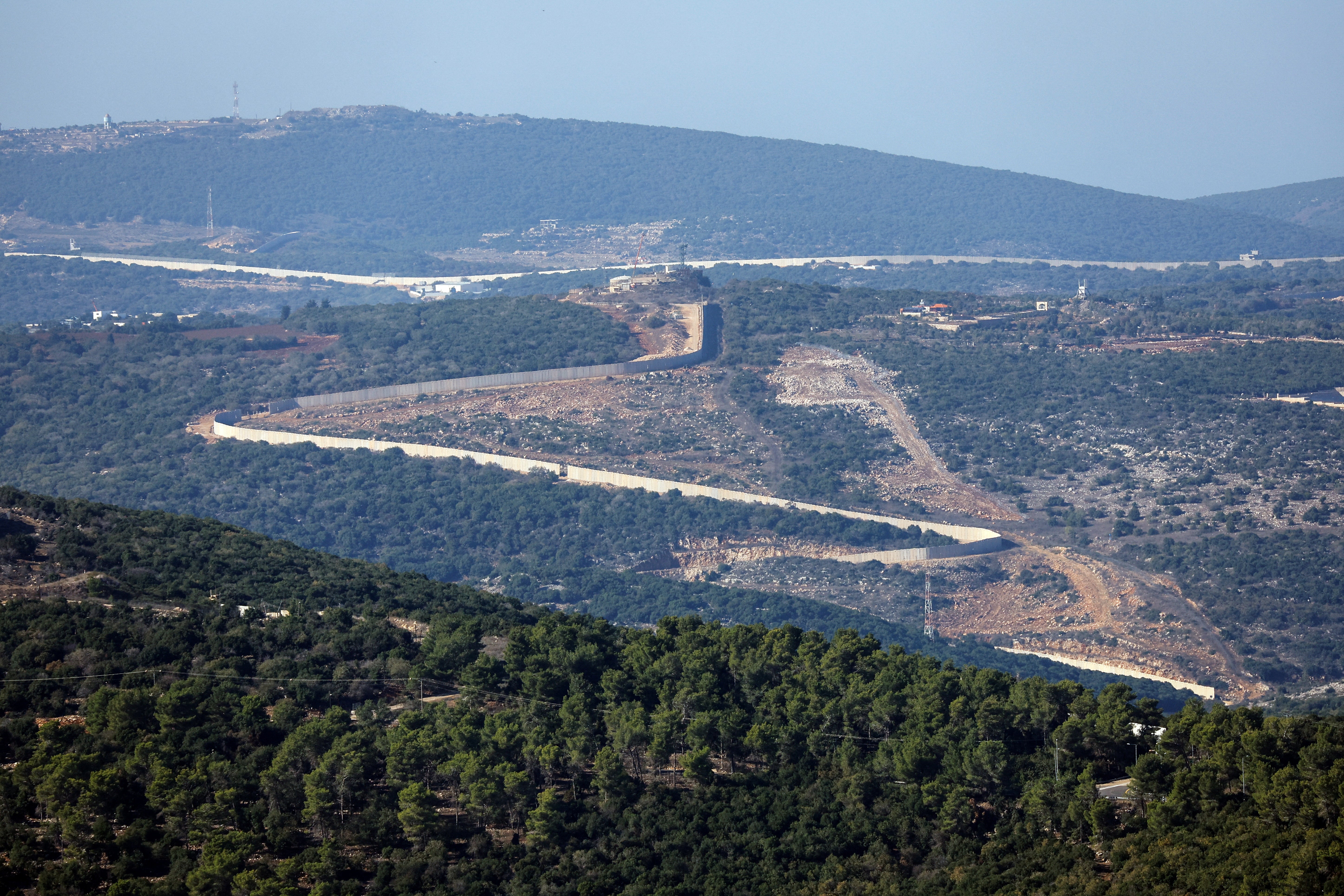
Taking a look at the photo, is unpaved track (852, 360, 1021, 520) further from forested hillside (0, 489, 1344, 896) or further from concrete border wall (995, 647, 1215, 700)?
forested hillside (0, 489, 1344, 896)


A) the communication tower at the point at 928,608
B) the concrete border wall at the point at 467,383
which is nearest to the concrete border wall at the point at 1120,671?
the communication tower at the point at 928,608

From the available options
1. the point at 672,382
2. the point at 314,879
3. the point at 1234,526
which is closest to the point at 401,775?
the point at 314,879

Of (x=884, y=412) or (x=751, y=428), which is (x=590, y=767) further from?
(x=884, y=412)

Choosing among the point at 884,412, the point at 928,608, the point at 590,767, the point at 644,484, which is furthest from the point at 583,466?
the point at 590,767

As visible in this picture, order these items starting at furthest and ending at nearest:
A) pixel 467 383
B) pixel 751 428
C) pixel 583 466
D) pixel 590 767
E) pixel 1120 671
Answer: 1. pixel 467 383
2. pixel 751 428
3. pixel 583 466
4. pixel 1120 671
5. pixel 590 767

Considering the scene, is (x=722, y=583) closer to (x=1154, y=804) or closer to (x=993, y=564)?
(x=993, y=564)

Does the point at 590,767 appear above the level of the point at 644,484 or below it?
above

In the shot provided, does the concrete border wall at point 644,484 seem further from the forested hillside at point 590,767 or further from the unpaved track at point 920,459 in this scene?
the forested hillside at point 590,767
